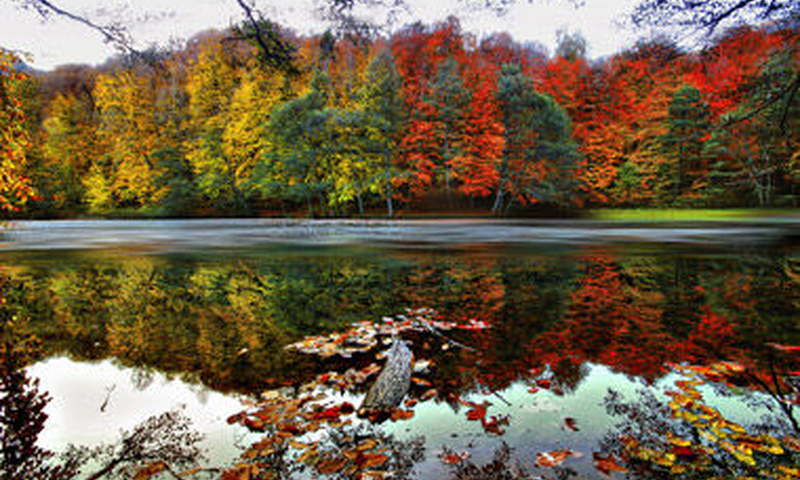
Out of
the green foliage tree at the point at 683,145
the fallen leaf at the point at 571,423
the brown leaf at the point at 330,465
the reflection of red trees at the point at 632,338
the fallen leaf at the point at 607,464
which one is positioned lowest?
the reflection of red trees at the point at 632,338

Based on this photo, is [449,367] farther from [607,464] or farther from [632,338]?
[632,338]

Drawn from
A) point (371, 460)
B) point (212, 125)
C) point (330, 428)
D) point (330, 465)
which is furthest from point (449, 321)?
point (212, 125)

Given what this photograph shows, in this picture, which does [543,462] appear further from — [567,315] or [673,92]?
[673,92]

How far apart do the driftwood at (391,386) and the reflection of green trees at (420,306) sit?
0.55 metres

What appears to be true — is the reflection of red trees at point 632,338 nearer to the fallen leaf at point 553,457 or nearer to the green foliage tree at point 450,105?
the fallen leaf at point 553,457

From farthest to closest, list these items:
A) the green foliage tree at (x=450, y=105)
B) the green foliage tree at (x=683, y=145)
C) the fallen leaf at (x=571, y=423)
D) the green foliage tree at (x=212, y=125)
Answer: the green foliage tree at (x=212, y=125) → the green foliage tree at (x=683, y=145) → the green foliage tree at (x=450, y=105) → the fallen leaf at (x=571, y=423)

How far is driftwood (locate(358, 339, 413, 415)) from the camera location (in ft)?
9.37

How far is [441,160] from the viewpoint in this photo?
34000 mm

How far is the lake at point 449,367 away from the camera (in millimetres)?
2338

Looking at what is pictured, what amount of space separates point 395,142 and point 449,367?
31075mm

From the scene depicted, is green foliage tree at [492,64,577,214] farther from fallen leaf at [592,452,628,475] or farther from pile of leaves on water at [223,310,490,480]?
fallen leaf at [592,452,628,475]

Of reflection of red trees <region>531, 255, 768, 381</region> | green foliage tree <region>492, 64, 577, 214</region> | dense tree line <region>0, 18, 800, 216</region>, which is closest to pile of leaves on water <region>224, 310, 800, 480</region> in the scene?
reflection of red trees <region>531, 255, 768, 381</region>

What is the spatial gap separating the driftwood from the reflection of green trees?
549 millimetres

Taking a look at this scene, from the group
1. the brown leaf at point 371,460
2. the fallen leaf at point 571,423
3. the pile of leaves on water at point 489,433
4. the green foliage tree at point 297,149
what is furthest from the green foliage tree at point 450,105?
the brown leaf at point 371,460
